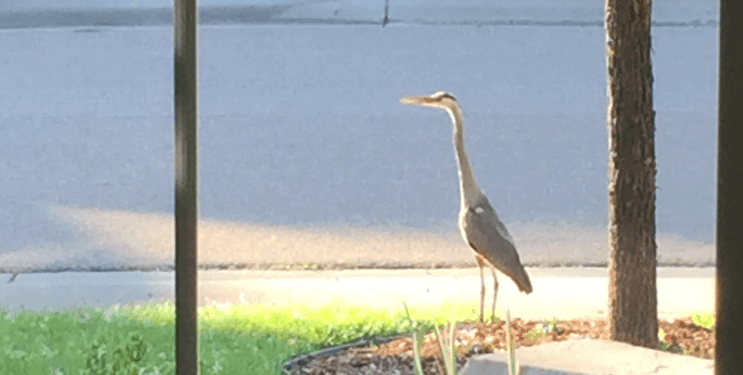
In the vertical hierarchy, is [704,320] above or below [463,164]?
below

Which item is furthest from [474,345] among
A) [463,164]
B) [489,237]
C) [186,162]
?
[186,162]

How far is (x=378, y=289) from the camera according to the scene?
539 cm

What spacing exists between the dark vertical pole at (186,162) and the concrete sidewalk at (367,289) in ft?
11.3

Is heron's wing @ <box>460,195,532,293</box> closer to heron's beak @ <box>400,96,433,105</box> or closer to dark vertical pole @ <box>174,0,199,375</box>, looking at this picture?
heron's beak @ <box>400,96,433,105</box>

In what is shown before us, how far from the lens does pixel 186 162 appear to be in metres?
1.44

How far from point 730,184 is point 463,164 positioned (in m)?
2.75

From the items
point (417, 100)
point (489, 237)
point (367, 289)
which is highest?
point (417, 100)

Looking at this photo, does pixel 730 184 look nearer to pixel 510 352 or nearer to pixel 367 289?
pixel 510 352

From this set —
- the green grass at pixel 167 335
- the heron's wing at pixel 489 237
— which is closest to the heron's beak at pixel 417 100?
the heron's wing at pixel 489 237

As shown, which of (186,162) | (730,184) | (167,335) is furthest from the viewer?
(167,335)

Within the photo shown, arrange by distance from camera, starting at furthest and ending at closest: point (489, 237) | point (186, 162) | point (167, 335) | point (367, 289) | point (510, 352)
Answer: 1. point (367, 289)
2. point (167, 335)
3. point (489, 237)
4. point (510, 352)
5. point (186, 162)

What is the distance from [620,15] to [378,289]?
1977mm

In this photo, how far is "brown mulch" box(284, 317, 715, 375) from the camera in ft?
12.7

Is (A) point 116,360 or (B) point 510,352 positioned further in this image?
(A) point 116,360
